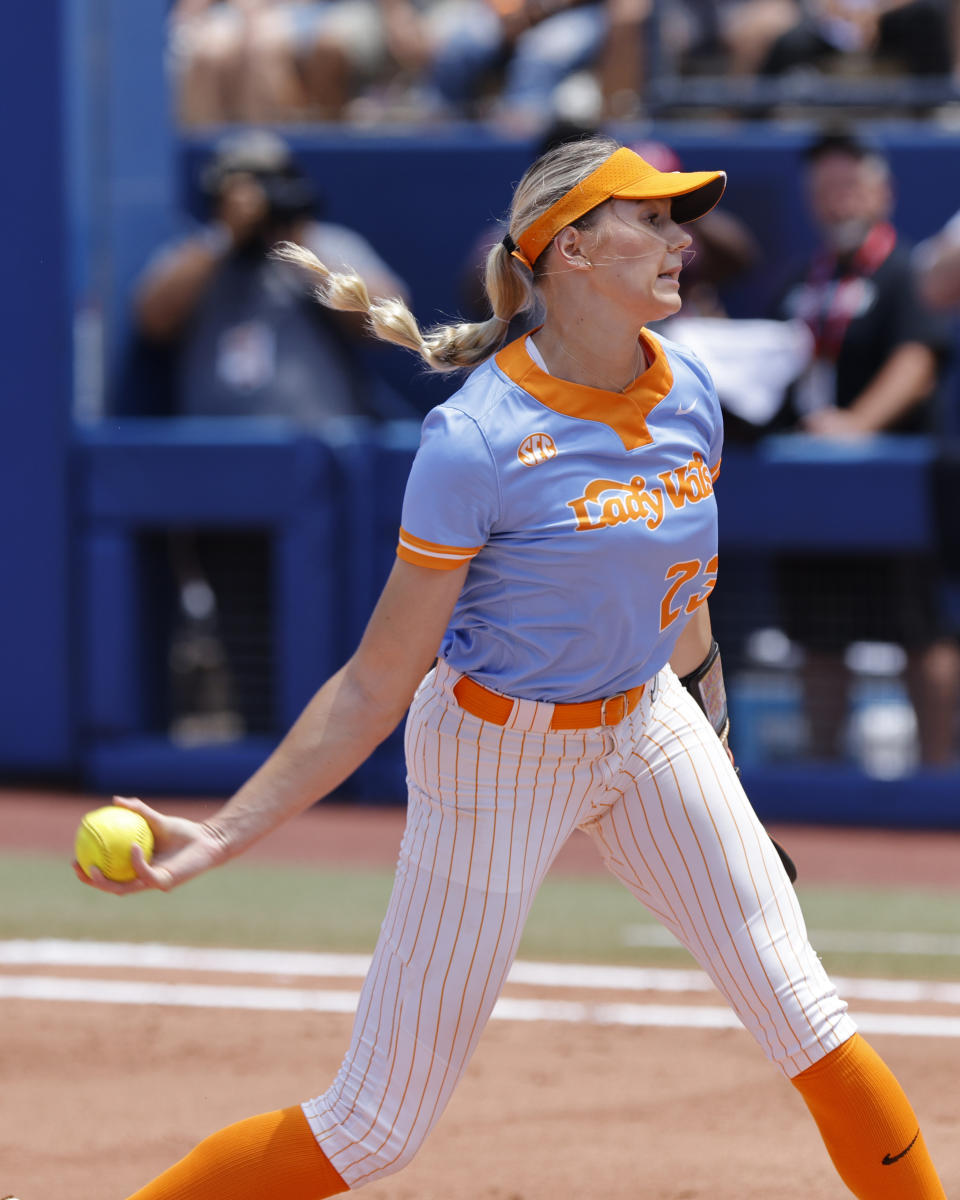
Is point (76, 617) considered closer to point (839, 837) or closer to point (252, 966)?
point (252, 966)

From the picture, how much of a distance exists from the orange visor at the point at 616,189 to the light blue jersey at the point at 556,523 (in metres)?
0.20

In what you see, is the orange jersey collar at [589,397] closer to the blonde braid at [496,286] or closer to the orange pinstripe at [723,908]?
the blonde braid at [496,286]

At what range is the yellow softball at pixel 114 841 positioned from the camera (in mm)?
2693

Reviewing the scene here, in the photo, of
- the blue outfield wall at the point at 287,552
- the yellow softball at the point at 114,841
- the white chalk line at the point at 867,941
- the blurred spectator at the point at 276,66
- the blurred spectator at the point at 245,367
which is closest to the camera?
the yellow softball at the point at 114,841

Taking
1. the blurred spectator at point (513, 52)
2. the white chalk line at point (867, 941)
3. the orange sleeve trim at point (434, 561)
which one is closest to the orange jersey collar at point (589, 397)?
the orange sleeve trim at point (434, 561)

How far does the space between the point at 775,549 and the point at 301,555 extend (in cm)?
206

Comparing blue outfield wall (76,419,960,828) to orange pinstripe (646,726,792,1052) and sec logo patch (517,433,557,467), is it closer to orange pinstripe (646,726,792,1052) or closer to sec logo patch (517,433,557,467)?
orange pinstripe (646,726,792,1052)

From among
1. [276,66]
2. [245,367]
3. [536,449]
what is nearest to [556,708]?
[536,449]

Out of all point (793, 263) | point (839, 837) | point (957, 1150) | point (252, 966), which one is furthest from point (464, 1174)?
point (793, 263)

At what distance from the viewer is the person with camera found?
7.97m

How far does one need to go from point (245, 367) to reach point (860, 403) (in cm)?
276

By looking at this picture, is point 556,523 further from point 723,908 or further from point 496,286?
point 723,908

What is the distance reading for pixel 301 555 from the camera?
309 inches

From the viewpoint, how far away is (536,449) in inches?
108
